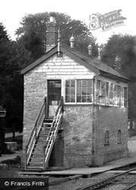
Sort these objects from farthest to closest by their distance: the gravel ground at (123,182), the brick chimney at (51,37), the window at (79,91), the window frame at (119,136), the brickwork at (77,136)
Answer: the window frame at (119,136) → the brick chimney at (51,37) → the window at (79,91) → the brickwork at (77,136) → the gravel ground at (123,182)

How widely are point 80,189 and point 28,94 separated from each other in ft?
40.4

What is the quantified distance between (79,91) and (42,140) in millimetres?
→ 3527

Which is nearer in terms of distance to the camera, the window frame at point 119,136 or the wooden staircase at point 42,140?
the wooden staircase at point 42,140

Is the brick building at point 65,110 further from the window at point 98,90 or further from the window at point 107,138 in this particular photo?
the window at point 107,138

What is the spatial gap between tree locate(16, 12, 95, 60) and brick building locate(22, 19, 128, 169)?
26177 millimetres

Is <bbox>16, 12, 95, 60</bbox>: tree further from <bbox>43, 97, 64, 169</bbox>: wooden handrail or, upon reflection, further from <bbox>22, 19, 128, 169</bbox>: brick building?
<bbox>43, 97, 64, 169</bbox>: wooden handrail

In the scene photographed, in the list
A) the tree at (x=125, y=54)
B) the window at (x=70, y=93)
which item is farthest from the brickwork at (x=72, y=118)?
the tree at (x=125, y=54)

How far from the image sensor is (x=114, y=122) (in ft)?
106

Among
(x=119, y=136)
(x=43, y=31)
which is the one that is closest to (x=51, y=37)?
(x=119, y=136)

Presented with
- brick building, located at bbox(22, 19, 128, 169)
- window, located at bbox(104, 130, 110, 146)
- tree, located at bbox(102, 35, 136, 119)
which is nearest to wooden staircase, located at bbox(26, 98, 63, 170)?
brick building, located at bbox(22, 19, 128, 169)

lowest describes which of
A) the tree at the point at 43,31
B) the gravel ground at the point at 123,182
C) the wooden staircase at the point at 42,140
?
the gravel ground at the point at 123,182

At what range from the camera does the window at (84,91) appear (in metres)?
28.4

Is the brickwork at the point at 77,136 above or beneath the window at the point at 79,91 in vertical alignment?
beneath

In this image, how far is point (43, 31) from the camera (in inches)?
2628
